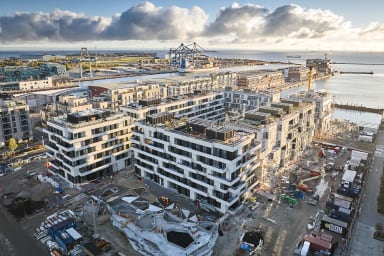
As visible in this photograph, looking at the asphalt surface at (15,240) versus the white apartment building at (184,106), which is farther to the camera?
the white apartment building at (184,106)

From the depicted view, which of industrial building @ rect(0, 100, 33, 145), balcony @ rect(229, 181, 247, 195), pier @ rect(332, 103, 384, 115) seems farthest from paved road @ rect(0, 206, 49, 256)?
pier @ rect(332, 103, 384, 115)

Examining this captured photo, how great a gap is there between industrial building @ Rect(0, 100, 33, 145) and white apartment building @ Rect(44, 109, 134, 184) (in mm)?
33235

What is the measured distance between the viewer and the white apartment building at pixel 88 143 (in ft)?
214

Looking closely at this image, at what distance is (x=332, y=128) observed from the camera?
119 meters

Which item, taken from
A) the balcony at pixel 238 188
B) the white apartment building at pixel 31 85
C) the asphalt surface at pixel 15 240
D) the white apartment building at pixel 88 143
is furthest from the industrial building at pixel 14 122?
the white apartment building at pixel 31 85

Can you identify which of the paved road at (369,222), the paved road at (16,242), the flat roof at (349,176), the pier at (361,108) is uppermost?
the pier at (361,108)

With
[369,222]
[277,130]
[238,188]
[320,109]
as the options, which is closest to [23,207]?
[238,188]

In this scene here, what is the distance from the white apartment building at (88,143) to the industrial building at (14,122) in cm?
3323

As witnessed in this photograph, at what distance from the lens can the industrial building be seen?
9431cm

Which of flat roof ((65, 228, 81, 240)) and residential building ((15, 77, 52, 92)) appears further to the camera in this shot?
residential building ((15, 77, 52, 92))

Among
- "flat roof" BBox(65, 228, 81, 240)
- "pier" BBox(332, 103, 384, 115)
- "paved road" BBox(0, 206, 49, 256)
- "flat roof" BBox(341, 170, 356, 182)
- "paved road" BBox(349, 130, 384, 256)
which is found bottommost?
"paved road" BBox(0, 206, 49, 256)

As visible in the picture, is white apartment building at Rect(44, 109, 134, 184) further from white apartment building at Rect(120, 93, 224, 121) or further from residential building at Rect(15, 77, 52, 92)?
residential building at Rect(15, 77, 52, 92)

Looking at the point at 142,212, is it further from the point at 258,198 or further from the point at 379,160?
the point at 379,160

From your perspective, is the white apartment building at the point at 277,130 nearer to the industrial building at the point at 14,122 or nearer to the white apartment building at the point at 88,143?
the white apartment building at the point at 88,143
